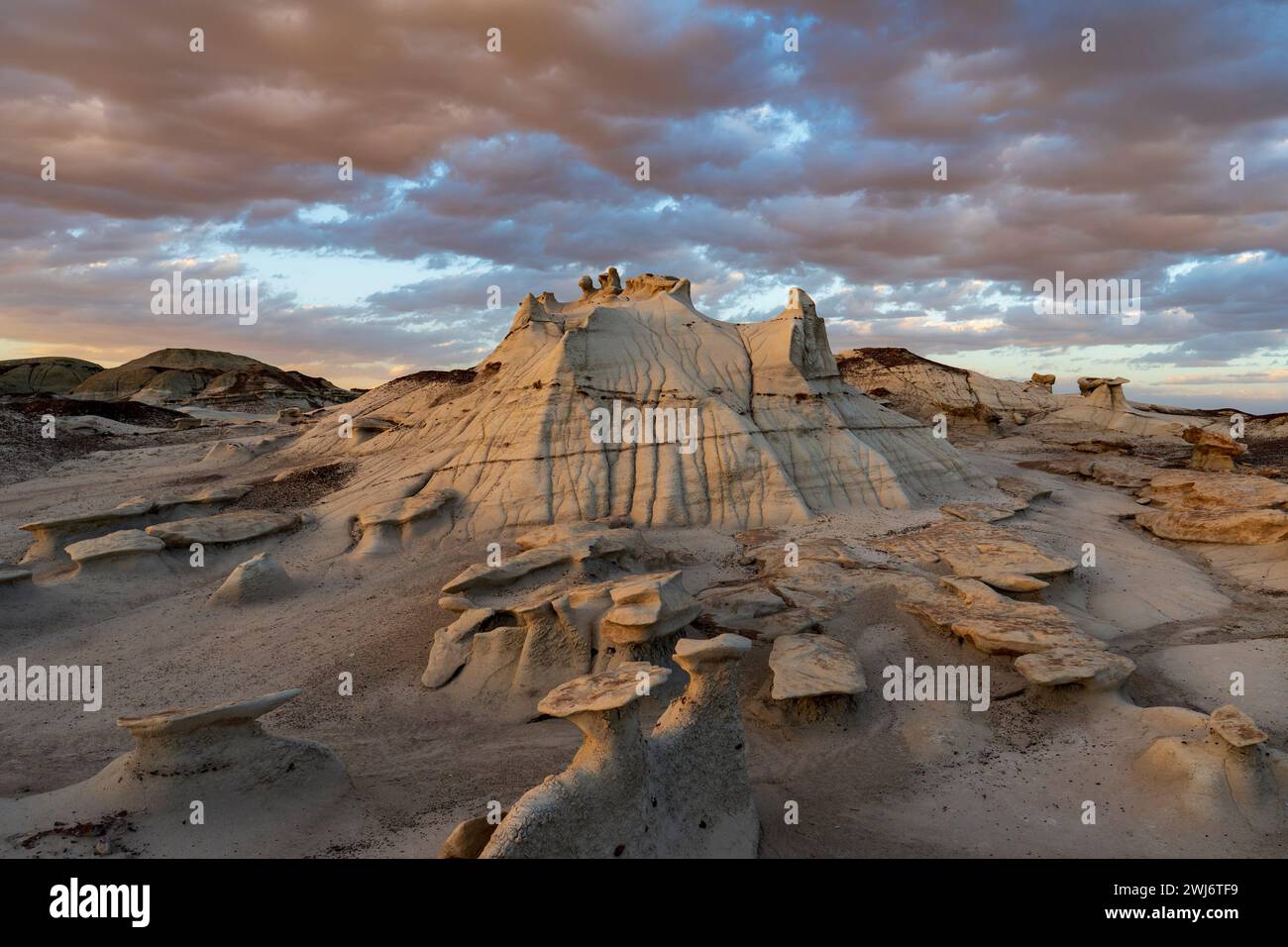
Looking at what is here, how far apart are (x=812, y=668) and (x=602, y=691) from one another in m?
4.07

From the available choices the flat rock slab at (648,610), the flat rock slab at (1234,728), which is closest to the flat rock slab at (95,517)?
the flat rock slab at (648,610)

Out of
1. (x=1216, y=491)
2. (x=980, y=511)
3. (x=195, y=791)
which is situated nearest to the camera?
(x=195, y=791)

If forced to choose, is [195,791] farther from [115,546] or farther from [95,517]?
[95,517]

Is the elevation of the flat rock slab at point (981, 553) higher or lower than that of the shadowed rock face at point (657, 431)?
lower

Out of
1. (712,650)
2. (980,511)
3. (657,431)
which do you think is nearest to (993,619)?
(712,650)

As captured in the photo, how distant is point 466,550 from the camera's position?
1419 centimetres

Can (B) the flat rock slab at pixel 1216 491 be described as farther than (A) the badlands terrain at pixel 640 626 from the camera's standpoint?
Yes

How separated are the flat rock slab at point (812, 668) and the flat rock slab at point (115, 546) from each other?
437 inches

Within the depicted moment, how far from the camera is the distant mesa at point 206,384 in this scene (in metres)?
47.9

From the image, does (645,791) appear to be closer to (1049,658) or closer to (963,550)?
(1049,658)

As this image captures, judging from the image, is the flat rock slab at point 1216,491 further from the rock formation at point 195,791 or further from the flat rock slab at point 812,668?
the rock formation at point 195,791

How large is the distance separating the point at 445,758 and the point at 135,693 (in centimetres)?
479

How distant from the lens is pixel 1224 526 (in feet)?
49.5
